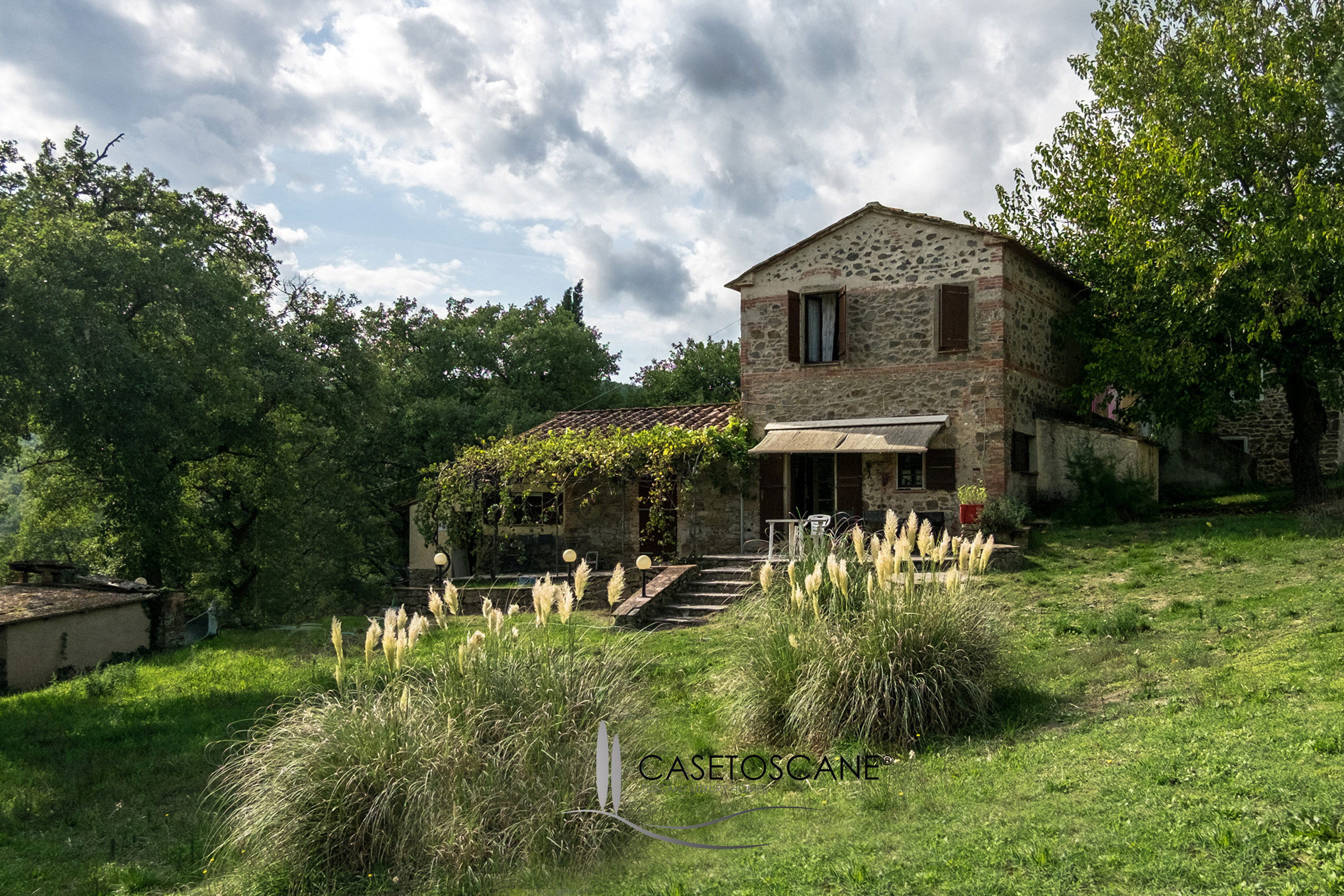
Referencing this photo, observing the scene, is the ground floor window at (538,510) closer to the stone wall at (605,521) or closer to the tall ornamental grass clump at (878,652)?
the stone wall at (605,521)

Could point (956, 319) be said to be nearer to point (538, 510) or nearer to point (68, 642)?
point (538, 510)

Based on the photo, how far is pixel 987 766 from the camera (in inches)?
238

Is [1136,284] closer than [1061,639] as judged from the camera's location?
No

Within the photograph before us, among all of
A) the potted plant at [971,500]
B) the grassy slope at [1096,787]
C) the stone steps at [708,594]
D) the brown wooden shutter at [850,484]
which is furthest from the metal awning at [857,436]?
the grassy slope at [1096,787]

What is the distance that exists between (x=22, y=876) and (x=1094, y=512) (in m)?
16.0

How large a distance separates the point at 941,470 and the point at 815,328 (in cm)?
369

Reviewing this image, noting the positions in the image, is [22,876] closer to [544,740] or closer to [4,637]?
[544,740]

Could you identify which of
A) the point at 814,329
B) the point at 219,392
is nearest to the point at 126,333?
the point at 219,392

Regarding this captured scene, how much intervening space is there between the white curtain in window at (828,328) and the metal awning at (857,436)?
4.35ft

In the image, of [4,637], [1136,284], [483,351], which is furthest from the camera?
[483,351]

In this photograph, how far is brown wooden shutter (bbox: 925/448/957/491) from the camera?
1664 cm

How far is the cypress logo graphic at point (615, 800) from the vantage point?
→ 547cm

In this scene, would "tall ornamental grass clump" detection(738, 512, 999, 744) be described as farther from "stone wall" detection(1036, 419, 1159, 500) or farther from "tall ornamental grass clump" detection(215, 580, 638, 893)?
"stone wall" detection(1036, 419, 1159, 500)

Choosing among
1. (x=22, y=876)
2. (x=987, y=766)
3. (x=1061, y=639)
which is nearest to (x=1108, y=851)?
(x=987, y=766)
